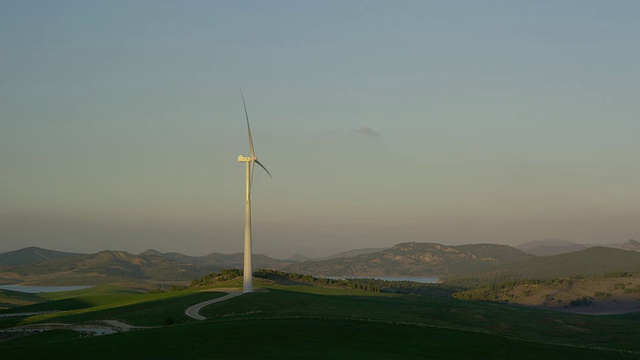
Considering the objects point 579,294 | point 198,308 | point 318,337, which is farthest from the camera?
point 579,294

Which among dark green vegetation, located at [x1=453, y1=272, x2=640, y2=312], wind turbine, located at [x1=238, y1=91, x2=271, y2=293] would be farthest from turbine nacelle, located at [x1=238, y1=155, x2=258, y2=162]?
dark green vegetation, located at [x1=453, y1=272, x2=640, y2=312]

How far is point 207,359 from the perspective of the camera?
50062 mm

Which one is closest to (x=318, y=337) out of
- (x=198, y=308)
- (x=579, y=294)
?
(x=198, y=308)

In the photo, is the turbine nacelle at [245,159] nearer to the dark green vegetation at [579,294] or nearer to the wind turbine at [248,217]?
the wind turbine at [248,217]

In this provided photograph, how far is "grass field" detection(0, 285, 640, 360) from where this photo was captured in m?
55.3

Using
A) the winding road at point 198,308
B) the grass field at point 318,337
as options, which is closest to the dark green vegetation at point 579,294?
the grass field at point 318,337

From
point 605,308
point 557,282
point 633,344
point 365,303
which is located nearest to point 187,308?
point 365,303

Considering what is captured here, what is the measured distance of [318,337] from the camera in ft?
202

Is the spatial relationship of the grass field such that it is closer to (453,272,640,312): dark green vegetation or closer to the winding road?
the winding road

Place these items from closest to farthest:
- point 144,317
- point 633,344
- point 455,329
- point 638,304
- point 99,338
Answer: point 99,338 → point 455,329 → point 633,344 → point 144,317 → point 638,304

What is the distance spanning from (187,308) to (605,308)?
106 metres

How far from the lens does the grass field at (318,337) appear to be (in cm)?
5531

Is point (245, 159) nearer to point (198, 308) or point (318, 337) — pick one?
point (198, 308)

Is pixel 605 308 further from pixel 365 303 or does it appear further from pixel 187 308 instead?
pixel 187 308
